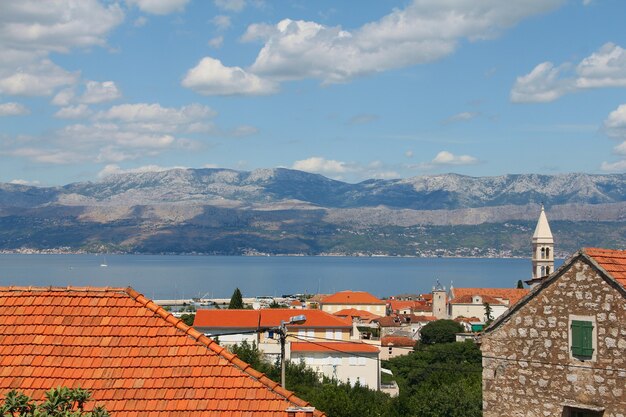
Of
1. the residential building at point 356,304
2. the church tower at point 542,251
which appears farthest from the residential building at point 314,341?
the residential building at point 356,304

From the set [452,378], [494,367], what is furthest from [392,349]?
[494,367]

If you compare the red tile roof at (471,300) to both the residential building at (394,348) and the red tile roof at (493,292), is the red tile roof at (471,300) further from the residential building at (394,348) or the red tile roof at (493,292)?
the residential building at (394,348)

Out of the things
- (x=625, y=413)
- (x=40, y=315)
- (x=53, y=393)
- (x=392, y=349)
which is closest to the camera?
(x=53, y=393)

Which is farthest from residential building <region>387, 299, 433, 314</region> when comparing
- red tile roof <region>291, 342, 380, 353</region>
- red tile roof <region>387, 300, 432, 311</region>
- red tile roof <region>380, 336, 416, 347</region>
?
red tile roof <region>291, 342, 380, 353</region>

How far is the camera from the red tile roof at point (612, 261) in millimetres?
10141

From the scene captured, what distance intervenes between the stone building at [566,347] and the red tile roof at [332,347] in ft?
194

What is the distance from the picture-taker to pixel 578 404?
1011 cm

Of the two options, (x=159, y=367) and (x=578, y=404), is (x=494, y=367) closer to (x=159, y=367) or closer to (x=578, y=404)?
(x=578, y=404)

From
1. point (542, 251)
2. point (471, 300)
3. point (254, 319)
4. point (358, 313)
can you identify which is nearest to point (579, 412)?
point (254, 319)

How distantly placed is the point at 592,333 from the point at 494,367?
5.27ft

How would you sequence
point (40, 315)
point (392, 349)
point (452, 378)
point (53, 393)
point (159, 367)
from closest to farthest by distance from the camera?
point (53, 393) → point (159, 367) → point (40, 315) → point (452, 378) → point (392, 349)

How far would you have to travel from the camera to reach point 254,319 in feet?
271

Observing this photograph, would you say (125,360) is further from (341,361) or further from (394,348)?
(394,348)

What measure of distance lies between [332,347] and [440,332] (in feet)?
112
